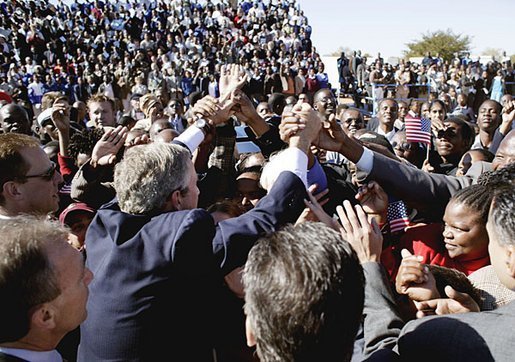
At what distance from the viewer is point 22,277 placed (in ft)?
5.08

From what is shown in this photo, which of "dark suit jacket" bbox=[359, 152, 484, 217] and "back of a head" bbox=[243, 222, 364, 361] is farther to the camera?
"dark suit jacket" bbox=[359, 152, 484, 217]

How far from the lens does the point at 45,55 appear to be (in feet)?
70.2

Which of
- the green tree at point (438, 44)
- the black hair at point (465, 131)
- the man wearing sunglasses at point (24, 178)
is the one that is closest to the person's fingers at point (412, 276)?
the man wearing sunglasses at point (24, 178)

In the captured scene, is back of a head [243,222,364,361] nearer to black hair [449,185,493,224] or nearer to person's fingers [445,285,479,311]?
person's fingers [445,285,479,311]

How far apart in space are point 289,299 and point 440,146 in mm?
4521

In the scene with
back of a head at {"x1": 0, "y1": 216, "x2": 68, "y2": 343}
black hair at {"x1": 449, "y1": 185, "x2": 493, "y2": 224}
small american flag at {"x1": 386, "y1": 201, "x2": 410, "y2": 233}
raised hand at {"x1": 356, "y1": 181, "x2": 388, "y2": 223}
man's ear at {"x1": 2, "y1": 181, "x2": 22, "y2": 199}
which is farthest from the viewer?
small american flag at {"x1": 386, "y1": 201, "x2": 410, "y2": 233}

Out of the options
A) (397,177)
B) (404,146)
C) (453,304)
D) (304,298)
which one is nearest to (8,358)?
(304,298)

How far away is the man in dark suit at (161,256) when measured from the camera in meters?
1.89

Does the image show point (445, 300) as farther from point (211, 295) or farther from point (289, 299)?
point (211, 295)

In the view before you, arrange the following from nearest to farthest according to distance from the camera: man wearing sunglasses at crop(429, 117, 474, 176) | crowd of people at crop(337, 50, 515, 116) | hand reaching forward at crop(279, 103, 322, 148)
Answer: hand reaching forward at crop(279, 103, 322, 148), man wearing sunglasses at crop(429, 117, 474, 176), crowd of people at crop(337, 50, 515, 116)

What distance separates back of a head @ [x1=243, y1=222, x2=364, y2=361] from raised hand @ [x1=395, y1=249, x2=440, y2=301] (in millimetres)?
474

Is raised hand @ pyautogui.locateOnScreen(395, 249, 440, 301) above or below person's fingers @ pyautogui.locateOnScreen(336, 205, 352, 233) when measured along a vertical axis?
below

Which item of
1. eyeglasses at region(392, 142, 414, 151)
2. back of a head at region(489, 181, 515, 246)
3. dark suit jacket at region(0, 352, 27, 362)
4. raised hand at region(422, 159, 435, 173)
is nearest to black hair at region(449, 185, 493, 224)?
back of a head at region(489, 181, 515, 246)

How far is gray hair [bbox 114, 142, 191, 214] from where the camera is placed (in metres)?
2.06
